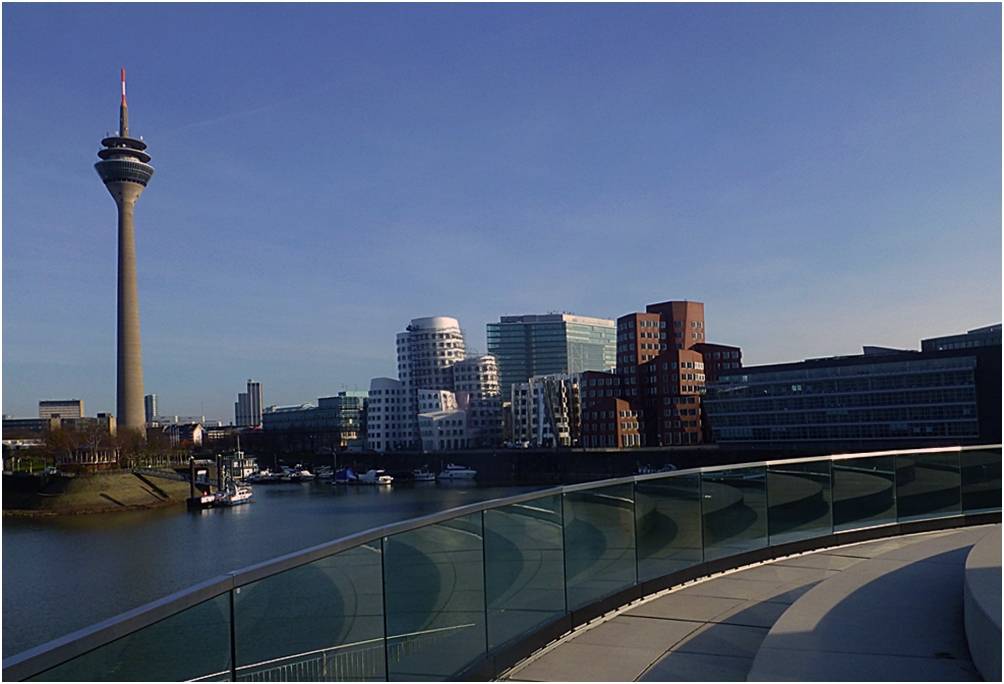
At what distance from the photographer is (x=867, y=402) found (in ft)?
224

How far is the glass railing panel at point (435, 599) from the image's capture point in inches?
165

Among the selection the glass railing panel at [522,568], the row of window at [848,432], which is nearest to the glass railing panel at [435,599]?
the glass railing panel at [522,568]

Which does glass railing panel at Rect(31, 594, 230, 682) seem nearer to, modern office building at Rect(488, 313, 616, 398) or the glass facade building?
the glass facade building

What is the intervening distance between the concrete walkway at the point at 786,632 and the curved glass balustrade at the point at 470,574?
0.31m

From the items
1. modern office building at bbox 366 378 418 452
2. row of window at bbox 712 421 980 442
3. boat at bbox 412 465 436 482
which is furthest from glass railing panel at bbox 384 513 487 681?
modern office building at bbox 366 378 418 452

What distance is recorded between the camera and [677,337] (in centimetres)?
10731

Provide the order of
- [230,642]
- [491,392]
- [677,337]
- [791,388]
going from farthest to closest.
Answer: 1. [491,392]
2. [677,337]
3. [791,388]
4. [230,642]

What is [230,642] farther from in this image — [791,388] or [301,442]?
[301,442]

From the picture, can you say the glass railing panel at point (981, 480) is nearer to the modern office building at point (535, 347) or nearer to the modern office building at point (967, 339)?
the modern office building at point (967, 339)

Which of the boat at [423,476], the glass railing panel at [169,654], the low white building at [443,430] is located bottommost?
the boat at [423,476]

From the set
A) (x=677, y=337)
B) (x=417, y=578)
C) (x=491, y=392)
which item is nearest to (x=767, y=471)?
(x=417, y=578)

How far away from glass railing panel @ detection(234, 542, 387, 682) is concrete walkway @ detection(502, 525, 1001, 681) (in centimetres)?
121

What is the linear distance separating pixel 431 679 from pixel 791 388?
2877 inches

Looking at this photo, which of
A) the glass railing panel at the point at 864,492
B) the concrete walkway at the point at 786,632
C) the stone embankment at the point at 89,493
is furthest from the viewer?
the stone embankment at the point at 89,493
